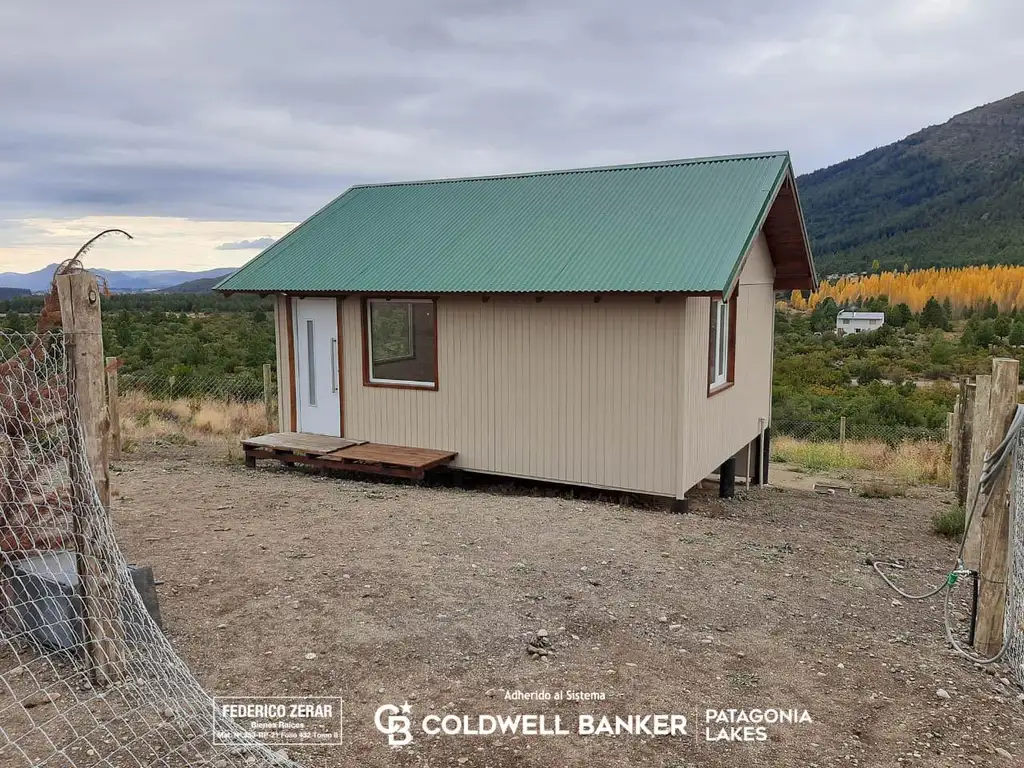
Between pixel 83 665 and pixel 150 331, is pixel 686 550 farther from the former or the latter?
pixel 150 331

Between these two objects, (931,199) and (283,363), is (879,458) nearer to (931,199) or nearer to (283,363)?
(283,363)

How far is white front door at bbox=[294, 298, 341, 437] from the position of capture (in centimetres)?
1063

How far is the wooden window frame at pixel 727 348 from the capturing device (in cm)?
939

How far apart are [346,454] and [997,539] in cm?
730

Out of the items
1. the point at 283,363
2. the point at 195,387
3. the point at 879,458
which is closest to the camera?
the point at 283,363

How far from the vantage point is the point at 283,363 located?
438 inches

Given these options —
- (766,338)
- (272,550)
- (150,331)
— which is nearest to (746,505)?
(766,338)

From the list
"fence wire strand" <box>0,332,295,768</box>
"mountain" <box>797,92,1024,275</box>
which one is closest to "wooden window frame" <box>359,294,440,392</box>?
"fence wire strand" <box>0,332,295,768</box>

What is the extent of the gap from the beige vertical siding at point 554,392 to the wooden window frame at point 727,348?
3.75 feet

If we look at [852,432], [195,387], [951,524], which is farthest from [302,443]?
[852,432]

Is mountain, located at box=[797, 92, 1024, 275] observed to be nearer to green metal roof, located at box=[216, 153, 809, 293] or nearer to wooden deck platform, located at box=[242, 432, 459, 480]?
green metal roof, located at box=[216, 153, 809, 293]

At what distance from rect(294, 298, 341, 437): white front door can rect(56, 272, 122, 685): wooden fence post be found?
661 centimetres

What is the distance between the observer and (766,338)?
12.9 meters

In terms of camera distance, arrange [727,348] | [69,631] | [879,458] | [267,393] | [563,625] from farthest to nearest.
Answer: [879,458]
[267,393]
[727,348]
[563,625]
[69,631]
